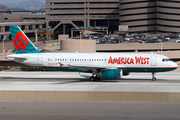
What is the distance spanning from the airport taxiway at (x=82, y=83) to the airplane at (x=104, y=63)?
1.62m

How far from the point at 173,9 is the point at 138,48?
85.1m

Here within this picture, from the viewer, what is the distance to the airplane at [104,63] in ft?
144

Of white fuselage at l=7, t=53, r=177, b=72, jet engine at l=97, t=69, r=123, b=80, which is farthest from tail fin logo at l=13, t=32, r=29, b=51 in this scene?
jet engine at l=97, t=69, r=123, b=80

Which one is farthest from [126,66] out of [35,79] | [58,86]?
[35,79]

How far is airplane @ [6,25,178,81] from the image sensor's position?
43.8 meters

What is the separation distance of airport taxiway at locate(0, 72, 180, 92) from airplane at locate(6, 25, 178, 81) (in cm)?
162

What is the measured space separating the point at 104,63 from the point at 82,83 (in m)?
4.58

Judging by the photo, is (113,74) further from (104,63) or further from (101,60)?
(101,60)

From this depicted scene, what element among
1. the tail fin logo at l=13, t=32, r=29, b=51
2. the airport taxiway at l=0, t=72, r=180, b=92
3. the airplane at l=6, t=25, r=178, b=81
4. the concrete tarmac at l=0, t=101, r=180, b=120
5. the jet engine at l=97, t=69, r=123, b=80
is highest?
the tail fin logo at l=13, t=32, r=29, b=51

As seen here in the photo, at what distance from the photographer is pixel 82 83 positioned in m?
43.2

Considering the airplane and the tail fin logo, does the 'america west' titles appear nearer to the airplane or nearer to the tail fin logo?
the airplane

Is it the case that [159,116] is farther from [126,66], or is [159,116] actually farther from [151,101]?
[126,66]

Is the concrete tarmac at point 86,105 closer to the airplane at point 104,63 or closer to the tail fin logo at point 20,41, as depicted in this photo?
the airplane at point 104,63

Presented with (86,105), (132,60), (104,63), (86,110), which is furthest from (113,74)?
(86,110)
